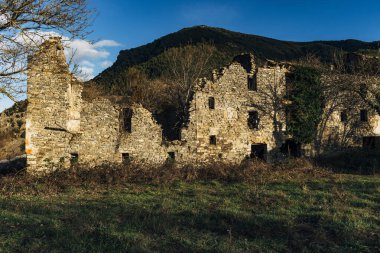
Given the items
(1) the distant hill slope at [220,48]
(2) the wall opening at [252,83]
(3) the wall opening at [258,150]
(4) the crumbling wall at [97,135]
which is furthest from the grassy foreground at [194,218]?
(1) the distant hill slope at [220,48]

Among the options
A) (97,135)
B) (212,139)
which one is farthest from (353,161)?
(97,135)

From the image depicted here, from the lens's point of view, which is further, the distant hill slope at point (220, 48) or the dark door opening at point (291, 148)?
the distant hill slope at point (220, 48)

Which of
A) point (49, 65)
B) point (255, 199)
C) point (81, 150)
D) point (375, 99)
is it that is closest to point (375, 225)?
point (255, 199)

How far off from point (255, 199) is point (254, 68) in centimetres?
1162

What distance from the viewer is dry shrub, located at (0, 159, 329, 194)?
1254 centimetres

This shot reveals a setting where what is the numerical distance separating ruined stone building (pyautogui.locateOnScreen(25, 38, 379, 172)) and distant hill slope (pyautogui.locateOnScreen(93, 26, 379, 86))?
21016 mm

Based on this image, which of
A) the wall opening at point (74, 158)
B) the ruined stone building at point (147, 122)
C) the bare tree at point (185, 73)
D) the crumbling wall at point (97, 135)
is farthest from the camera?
the bare tree at point (185, 73)

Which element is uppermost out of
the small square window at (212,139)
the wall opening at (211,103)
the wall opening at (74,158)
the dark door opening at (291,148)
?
the wall opening at (211,103)

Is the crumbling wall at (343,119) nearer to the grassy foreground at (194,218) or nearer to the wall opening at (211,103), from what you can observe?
the wall opening at (211,103)

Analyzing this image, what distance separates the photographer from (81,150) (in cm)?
1527

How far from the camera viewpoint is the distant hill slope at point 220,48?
148ft

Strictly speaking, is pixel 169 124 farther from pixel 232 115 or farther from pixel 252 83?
pixel 252 83

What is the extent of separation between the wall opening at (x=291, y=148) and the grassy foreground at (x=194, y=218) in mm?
7666

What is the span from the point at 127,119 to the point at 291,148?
1092 centimetres
